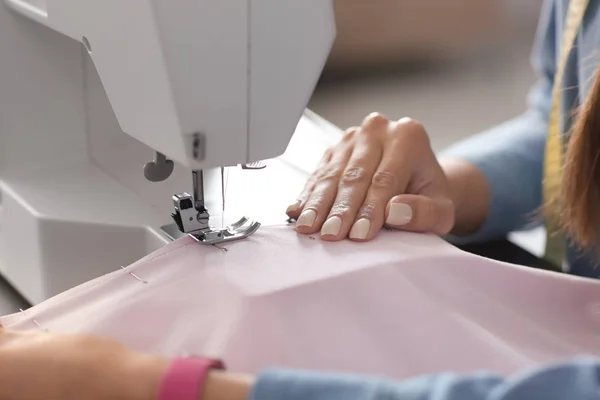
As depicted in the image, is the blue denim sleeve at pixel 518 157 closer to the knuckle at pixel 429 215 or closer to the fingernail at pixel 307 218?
the knuckle at pixel 429 215

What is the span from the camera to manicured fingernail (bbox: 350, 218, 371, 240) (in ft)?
2.69

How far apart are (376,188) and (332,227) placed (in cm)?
11

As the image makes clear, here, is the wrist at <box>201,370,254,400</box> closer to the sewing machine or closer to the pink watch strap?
the pink watch strap

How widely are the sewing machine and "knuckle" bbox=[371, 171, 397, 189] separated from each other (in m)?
0.12

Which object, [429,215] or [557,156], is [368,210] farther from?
[557,156]

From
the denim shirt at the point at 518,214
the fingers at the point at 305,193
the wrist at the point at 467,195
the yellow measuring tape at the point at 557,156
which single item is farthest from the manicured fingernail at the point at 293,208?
the yellow measuring tape at the point at 557,156

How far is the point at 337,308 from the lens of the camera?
2.28ft

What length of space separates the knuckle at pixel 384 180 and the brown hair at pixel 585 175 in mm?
238

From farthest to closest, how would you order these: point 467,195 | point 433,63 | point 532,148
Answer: point 433,63, point 532,148, point 467,195

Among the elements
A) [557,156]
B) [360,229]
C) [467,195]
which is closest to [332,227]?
[360,229]

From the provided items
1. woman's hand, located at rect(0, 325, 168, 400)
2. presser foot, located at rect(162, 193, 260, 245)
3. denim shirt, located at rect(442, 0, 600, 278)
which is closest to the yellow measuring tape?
denim shirt, located at rect(442, 0, 600, 278)

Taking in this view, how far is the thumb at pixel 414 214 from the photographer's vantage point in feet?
2.84

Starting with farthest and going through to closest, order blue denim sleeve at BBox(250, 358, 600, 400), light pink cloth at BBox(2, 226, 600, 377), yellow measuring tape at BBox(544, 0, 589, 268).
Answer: yellow measuring tape at BBox(544, 0, 589, 268), light pink cloth at BBox(2, 226, 600, 377), blue denim sleeve at BBox(250, 358, 600, 400)

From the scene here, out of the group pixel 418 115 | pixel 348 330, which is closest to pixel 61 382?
pixel 348 330
